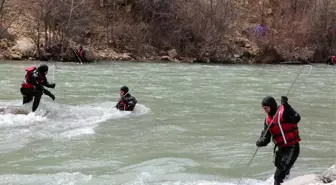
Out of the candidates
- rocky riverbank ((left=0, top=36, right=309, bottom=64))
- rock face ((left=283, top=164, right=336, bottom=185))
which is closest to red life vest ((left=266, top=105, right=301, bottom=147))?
rock face ((left=283, top=164, right=336, bottom=185))

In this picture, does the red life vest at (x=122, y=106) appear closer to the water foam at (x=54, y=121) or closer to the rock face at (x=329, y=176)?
the water foam at (x=54, y=121)

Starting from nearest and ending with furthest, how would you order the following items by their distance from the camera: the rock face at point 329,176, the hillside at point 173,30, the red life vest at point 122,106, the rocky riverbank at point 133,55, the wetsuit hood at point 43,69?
the rock face at point 329,176 → the wetsuit hood at point 43,69 → the red life vest at point 122,106 → the rocky riverbank at point 133,55 → the hillside at point 173,30

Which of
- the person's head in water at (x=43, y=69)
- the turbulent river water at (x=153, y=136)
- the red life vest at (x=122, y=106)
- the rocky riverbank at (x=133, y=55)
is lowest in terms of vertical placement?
the turbulent river water at (x=153, y=136)

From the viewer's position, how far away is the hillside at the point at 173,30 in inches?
1299

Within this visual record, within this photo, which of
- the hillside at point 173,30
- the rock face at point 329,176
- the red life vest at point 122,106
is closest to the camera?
the rock face at point 329,176

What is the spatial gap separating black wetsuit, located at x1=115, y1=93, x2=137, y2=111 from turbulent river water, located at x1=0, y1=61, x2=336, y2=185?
24 cm

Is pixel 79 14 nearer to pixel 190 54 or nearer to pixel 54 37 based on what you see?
pixel 54 37

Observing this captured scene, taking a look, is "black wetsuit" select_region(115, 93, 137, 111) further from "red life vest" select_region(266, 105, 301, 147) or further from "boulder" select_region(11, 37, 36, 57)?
"boulder" select_region(11, 37, 36, 57)

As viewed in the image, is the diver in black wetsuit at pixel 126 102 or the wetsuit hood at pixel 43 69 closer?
the wetsuit hood at pixel 43 69

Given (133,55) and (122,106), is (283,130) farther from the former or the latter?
(133,55)

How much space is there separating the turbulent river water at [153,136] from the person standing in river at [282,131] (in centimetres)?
105

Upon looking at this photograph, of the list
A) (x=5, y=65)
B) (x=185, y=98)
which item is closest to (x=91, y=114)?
(x=185, y=98)

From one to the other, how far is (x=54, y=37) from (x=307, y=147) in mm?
25207

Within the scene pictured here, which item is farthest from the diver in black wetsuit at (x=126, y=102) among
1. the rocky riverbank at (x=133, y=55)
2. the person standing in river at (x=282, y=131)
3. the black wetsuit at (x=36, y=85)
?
the rocky riverbank at (x=133, y=55)
